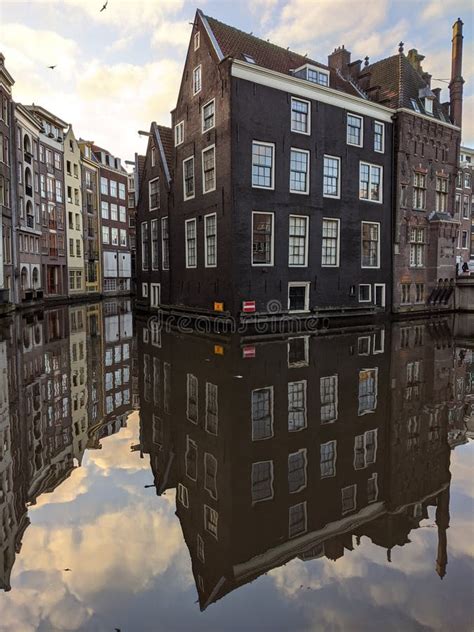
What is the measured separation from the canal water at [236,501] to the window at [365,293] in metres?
17.0

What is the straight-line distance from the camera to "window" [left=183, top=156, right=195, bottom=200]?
2711cm

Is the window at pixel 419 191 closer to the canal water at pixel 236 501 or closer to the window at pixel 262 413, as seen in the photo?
the canal water at pixel 236 501

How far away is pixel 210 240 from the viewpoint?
25.4 metres

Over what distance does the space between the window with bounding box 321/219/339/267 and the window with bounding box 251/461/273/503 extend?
21322 millimetres

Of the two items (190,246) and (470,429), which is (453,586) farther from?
(190,246)

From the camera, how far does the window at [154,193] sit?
34.2 m

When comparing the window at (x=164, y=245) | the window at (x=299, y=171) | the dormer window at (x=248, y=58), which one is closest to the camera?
the dormer window at (x=248, y=58)

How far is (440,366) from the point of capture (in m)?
14.1

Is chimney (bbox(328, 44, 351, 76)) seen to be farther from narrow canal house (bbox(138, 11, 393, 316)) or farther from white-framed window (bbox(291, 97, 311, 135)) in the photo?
white-framed window (bbox(291, 97, 311, 135))

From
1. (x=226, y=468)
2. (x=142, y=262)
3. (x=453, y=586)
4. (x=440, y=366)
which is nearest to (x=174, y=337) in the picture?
(x=440, y=366)

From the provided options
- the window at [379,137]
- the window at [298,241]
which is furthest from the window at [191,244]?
the window at [379,137]

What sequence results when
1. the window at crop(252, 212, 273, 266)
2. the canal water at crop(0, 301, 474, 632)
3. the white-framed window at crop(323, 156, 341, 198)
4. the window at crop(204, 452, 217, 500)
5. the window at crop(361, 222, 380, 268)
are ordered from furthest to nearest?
the window at crop(361, 222, 380, 268)
the white-framed window at crop(323, 156, 341, 198)
the window at crop(252, 212, 273, 266)
the window at crop(204, 452, 217, 500)
the canal water at crop(0, 301, 474, 632)

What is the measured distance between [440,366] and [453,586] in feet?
35.8

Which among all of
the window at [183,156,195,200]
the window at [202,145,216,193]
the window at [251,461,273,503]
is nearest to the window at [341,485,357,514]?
the window at [251,461,273,503]
